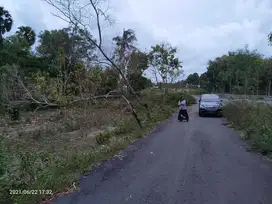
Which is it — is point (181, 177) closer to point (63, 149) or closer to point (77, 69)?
point (63, 149)

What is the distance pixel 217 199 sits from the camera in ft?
14.0

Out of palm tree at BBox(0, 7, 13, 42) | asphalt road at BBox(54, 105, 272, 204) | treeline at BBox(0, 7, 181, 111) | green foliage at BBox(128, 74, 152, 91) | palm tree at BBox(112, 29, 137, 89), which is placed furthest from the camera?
palm tree at BBox(0, 7, 13, 42)

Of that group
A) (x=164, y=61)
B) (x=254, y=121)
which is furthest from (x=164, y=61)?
→ (x=254, y=121)

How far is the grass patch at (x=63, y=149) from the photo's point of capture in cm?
470

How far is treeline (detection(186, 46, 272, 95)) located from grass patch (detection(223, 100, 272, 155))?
1.62 m

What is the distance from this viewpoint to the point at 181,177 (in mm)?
5379

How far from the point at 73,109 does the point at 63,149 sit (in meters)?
7.24

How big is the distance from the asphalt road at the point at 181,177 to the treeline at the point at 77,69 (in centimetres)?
590

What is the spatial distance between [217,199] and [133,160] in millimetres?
2952

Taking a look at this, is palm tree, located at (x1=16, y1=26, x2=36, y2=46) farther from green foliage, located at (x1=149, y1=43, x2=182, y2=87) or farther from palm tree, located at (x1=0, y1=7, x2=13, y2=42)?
green foliage, located at (x1=149, y1=43, x2=182, y2=87)

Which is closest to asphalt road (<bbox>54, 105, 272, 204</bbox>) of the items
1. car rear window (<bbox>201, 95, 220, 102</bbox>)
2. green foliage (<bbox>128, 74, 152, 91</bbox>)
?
car rear window (<bbox>201, 95, 220, 102</bbox>)

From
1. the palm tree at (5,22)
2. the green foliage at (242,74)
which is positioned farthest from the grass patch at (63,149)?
the palm tree at (5,22)

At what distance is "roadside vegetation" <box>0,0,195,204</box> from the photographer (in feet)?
17.2

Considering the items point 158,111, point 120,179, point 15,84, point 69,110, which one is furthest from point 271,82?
point 120,179
